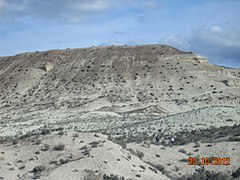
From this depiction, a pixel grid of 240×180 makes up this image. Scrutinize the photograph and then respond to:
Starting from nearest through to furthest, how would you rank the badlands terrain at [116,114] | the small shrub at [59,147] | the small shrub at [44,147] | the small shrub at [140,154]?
the badlands terrain at [116,114] → the small shrub at [59,147] → the small shrub at [44,147] → the small shrub at [140,154]

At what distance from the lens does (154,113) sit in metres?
48.5

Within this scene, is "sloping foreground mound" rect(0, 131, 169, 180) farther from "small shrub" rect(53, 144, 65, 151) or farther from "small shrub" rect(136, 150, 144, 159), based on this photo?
"small shrub" rect(136, 150, 144, 159)

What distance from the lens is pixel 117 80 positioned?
65125 mm

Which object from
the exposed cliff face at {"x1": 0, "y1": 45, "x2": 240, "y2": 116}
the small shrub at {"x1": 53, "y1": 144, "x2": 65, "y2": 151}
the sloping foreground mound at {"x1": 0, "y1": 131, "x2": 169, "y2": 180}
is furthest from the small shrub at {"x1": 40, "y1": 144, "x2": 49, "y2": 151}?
the exposed cliff face at {"x1": 0, "y1": 45, "x2": 240, "y2": 116}

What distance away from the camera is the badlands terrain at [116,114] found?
1655cm

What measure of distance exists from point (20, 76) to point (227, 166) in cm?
5989

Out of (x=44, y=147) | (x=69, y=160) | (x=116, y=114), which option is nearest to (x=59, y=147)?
(x=44, y=147)

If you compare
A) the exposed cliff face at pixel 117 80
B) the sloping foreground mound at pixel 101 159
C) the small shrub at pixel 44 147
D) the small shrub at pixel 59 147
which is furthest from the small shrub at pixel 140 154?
the exposed cliff face at pixel 117 80

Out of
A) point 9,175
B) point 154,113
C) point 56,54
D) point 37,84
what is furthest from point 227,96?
point 9,175
